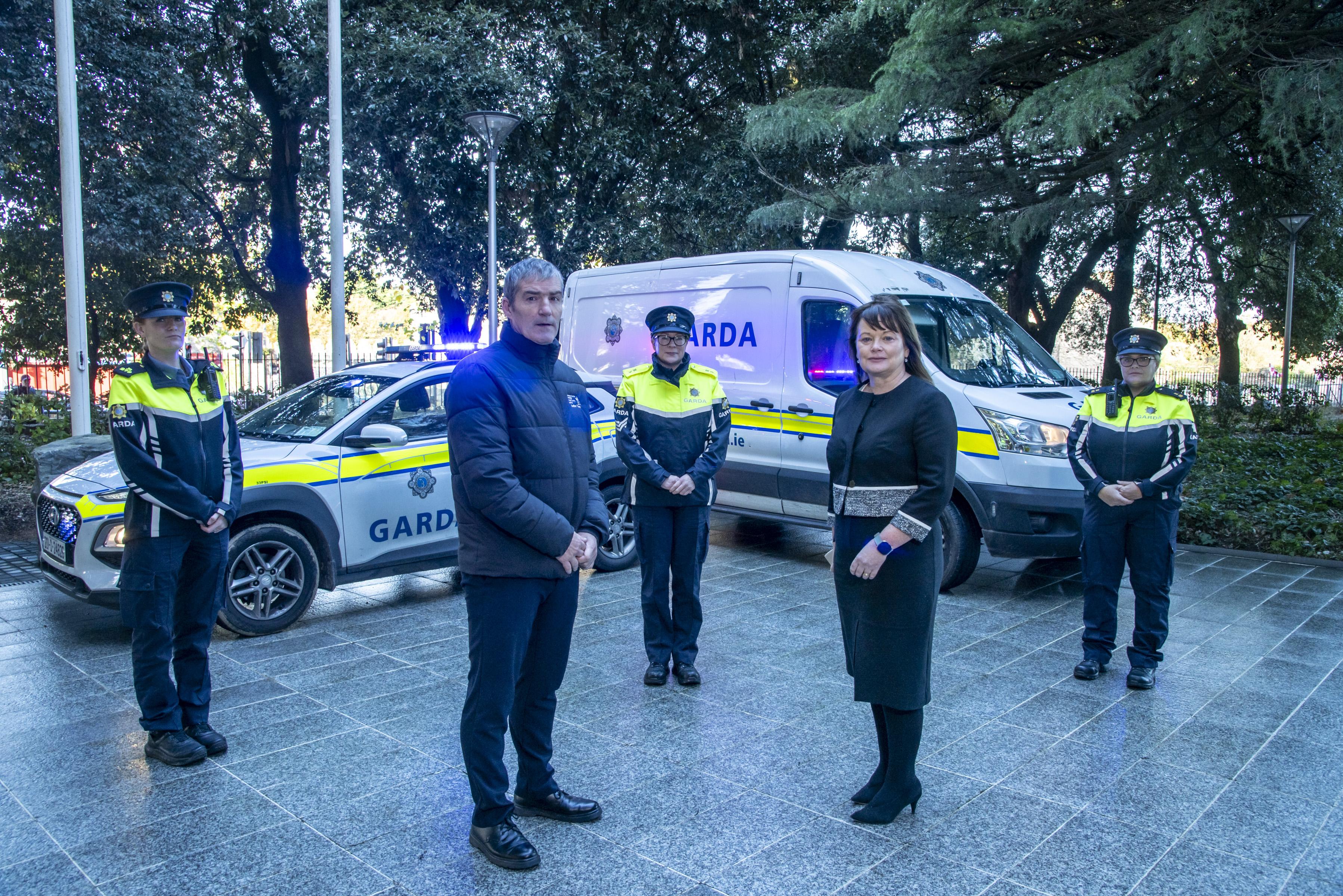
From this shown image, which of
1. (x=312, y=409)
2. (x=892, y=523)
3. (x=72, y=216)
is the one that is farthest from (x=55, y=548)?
(x=892, y=523)

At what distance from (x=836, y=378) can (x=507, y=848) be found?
4.94 m

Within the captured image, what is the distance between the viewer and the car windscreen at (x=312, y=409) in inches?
253

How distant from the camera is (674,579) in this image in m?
5.22

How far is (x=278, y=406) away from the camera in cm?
683

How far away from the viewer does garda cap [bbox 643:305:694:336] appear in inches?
205

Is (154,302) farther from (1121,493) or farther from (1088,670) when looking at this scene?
(1088,670)

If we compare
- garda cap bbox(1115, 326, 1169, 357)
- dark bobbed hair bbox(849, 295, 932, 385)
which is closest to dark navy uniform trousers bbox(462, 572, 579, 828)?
dark bobbed hair bbox(849, 295, 932, 385)

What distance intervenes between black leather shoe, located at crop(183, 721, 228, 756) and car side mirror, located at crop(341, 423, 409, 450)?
6.98ft

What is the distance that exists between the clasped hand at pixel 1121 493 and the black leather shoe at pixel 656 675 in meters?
2.36

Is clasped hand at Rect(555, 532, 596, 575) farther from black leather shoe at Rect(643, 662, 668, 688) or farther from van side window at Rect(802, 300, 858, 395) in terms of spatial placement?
van side window at Rect(802, 300, 858, 395)

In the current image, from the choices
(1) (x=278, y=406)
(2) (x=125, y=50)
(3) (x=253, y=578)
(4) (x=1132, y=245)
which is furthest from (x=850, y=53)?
(3) (x=253, y=578)

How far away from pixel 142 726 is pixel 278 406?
3170mm

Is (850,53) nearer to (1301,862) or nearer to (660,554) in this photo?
(660,554)

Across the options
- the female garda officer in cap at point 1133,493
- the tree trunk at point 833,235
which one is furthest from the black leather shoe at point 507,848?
the tree trunk at point 833,235
